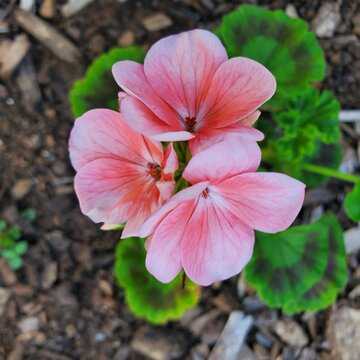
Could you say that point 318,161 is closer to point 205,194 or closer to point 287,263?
point 287,263

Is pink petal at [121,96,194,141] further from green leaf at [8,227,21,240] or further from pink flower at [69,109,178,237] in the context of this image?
green leaf at [8,227,21,240]

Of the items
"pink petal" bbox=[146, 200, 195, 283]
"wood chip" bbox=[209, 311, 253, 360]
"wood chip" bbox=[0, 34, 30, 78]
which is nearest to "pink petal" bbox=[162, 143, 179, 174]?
"pink petal" bbox=[146, 200, 195, 283]

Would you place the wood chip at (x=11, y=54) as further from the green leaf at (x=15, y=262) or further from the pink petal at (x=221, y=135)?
the pink petal at (x=221, y=135)

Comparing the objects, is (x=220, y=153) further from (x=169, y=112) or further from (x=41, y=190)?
(x=41, y=190)

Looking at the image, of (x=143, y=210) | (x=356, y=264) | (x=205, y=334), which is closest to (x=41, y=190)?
(x=205, y=334)

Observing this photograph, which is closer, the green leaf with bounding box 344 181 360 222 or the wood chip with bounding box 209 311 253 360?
the green leaf with bounding box 344 181 360 222
